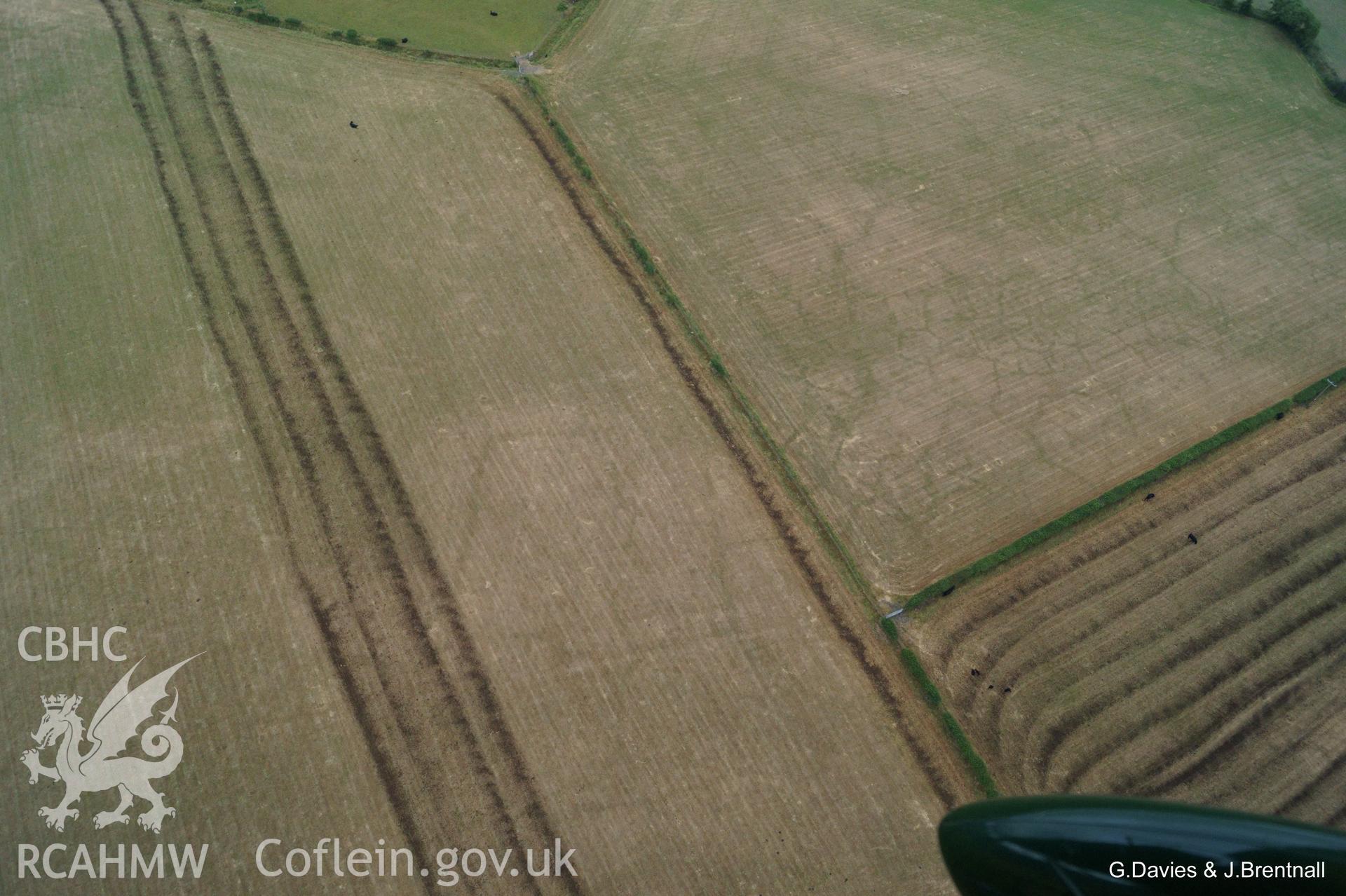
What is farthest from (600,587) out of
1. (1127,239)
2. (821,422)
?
(1127,239)

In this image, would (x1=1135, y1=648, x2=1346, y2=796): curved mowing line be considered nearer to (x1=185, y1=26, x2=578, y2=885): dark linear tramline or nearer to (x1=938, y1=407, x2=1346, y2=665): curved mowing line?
(x1=938, y1=407, x2=1346, y2=665): curved mowing line

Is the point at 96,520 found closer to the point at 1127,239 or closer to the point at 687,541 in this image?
the point at 687,541

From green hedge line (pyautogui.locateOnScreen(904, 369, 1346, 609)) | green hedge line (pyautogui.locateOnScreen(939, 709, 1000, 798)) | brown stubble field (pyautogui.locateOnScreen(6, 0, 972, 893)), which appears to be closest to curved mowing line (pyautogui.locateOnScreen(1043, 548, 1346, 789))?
green hedge line (pyautogui.locateOnScreen(939, 709, 1000, 798))

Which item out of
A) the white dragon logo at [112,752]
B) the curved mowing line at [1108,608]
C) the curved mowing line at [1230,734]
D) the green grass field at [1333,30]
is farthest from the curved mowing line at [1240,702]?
the green grass field at [1333,30]

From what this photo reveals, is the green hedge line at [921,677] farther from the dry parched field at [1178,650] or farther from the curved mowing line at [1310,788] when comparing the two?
the curved mowing line at [1310,788]

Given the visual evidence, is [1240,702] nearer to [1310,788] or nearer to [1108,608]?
[1310,788]

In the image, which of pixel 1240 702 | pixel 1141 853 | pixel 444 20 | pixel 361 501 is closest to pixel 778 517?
pixel 361 501
